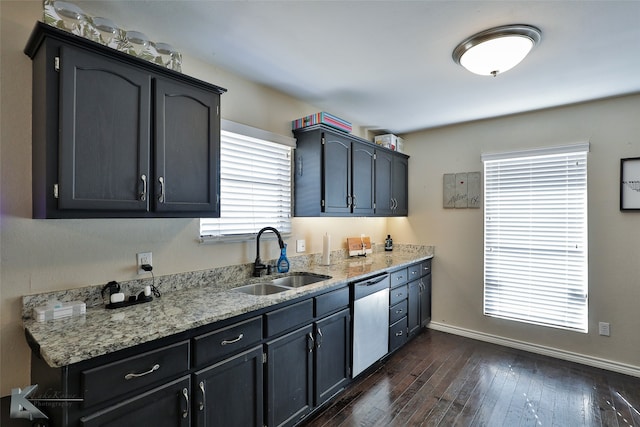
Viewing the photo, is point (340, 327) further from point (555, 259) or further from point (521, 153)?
point (521, 153)

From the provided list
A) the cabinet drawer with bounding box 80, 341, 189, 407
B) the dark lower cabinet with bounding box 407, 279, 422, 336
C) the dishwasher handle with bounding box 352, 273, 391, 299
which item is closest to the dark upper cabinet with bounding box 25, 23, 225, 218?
the cabinet drawer with bounding box 80, 341, 189, 407

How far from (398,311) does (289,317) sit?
64.6 inches

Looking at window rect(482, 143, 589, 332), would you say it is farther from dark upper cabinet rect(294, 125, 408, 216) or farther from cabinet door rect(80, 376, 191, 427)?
cabinet door rect(80, 376, 191, 427)

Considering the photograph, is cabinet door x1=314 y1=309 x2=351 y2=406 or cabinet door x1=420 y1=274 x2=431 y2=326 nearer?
cabinet door x1=314 y1=309 x2=351 y2=406

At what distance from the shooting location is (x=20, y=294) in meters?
1.49

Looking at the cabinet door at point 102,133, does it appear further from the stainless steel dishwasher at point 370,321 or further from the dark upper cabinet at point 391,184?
the dark upper cabinet at point 391,184

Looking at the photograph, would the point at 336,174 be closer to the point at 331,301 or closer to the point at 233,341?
the point at 331,301

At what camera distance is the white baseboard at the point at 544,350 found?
9.47 feet

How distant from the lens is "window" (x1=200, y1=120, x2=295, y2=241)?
7.80ft

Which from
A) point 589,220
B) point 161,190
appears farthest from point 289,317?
point 589,220

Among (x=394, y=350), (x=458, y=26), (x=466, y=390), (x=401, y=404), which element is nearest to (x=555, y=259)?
(x=466, y=390)

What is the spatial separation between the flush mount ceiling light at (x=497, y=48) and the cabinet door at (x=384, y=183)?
1.54m

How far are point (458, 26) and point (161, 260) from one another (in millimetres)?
2308

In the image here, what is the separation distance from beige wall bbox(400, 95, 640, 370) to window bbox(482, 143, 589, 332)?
0.27ft
